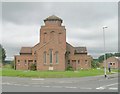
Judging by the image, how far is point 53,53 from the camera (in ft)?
206

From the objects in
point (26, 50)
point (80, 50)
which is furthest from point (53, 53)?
point (26, 50)

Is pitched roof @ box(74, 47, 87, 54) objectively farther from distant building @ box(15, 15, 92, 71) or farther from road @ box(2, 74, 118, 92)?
road @ box(2, 74, 118, 92)

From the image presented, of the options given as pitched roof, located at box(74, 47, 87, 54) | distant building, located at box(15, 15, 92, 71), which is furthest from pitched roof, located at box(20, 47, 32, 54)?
pitched roof, located at box(74, 47, 87, 54)

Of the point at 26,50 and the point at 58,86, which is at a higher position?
the point at 26,50

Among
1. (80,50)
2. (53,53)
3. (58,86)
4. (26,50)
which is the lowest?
(58,86)

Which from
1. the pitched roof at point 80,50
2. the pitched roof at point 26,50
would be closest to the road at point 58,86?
the pitched roof at point 80,50

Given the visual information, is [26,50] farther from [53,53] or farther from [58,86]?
[58,86]

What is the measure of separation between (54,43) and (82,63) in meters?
10.6

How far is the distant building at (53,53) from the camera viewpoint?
205 ft

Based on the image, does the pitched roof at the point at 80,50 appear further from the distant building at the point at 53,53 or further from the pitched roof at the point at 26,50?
the pitched roof at the point at 26,50

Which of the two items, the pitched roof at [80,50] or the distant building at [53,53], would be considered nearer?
the distant building at [53,53]

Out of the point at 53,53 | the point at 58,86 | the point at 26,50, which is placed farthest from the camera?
the point at 26,50

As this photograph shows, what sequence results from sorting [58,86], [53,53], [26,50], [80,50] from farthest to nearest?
1. [26,50]
2. [80,50]
3. [53,53]
4. [58,86]

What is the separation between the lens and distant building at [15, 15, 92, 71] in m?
62.5
